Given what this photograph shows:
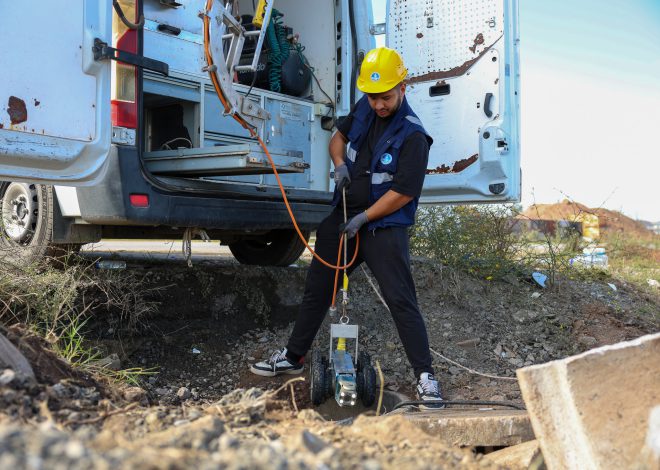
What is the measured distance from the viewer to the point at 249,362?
14.9 feet

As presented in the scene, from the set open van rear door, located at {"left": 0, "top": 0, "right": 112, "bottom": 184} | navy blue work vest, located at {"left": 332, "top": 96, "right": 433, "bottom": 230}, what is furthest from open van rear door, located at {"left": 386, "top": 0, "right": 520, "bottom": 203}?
open van rear door, located at {"left": 0, "top": 0, "right": 112, "bottom": 184}

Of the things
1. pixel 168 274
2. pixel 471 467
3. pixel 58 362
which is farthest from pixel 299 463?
pixel 168 274

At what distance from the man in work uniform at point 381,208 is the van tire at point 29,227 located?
4.89 ft

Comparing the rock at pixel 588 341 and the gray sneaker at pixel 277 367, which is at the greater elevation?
the rock at pixel 588 341

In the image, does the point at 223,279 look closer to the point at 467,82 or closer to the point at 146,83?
the point at 146,83

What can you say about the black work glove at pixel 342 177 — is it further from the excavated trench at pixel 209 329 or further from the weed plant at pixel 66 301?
the weed plant at pixel 66 301

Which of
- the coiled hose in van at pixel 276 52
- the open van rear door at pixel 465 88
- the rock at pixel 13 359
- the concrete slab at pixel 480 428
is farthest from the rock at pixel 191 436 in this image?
the coiled hose in van at pixel 276 52

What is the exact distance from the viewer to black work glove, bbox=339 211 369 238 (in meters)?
3.84

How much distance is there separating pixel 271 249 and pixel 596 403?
154 inches

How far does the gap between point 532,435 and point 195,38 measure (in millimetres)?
3730

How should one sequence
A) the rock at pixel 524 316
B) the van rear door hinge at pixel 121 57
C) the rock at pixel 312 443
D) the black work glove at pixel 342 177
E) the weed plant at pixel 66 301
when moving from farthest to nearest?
1. the rock at pixel 524 316
2. the black work glove at pixel 342 177
3. the weed plant at pixel 66 301
4. the van rear door hinge at pixel 121 57
5. the rock at pixel 312 443

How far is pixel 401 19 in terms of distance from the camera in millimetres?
5258

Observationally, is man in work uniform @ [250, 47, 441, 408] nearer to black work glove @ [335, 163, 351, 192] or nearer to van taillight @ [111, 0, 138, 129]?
black work glove @ [335, 163, 351, 192]

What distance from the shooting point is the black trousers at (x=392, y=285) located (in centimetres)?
381
